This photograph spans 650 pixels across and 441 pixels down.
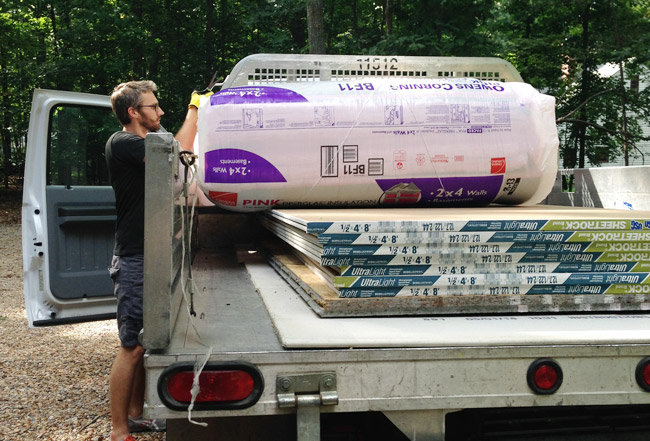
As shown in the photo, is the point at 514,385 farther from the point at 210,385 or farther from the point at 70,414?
the point at 70,414

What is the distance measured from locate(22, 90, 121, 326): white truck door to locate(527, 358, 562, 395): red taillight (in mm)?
3594

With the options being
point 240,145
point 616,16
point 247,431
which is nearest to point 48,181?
point 240,145

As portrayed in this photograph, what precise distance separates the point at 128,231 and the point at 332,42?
773 inches

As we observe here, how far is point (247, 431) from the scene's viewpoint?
2.11 meters

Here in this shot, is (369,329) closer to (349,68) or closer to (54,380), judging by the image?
(349,68)

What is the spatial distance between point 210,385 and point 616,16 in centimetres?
1538

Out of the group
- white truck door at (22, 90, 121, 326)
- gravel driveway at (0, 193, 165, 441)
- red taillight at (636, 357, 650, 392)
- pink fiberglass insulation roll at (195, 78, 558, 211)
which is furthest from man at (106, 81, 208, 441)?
red taillight at (636, 357, 650, 392)

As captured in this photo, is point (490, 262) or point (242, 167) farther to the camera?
point (242, 167)

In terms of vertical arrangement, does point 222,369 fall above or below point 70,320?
above

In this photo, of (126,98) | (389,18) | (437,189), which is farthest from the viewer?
(389,18)

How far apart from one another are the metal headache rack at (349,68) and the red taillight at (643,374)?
239 centimetres

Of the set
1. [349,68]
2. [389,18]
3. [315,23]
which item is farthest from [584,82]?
[349,68]

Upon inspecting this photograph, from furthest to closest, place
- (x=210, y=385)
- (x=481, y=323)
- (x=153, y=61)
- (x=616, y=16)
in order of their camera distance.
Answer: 1. (x=153, y=61)
2. (x=616, y=16)
3. (x=481, y=323)
4. (x=210, y=385)

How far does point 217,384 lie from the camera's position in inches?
66.6
